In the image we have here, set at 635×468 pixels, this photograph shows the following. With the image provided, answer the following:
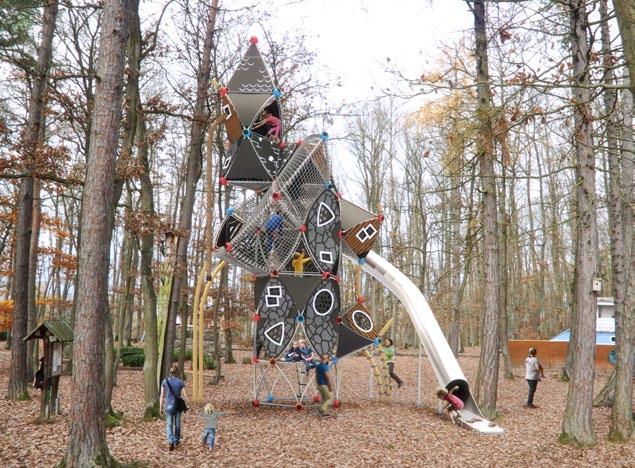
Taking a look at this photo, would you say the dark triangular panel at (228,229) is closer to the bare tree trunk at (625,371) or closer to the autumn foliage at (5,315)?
the bare tree trunk at (625,371)

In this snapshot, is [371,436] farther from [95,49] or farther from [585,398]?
[95,49]

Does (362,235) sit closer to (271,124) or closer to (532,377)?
(271,124)

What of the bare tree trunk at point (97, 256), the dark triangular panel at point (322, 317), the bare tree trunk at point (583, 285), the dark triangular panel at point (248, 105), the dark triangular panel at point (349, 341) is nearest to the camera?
the bare tree trunk at point (97, 256)

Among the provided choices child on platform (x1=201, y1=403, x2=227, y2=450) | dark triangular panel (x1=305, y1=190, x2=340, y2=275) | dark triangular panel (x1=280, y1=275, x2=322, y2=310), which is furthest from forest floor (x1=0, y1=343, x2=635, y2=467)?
dark triangular panel (x1=305, y1=190, x2=340, y2=275)

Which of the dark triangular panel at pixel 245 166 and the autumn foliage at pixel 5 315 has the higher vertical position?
the dark triangular panel at pixel 245 166

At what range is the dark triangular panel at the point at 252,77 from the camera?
45.5 feet

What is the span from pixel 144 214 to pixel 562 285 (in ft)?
107

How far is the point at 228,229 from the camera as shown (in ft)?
44.4

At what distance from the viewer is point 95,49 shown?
16547 millimetres

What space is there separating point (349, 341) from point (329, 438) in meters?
4.01

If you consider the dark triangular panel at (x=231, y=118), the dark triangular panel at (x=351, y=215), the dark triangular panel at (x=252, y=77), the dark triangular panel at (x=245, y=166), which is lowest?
the dark triangular panel at (x=351, y=215)

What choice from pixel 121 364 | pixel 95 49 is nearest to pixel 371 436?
pixel 95 49

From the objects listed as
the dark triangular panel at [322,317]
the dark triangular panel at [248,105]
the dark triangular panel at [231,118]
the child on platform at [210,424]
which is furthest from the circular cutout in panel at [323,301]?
the child on platform at [210,424]

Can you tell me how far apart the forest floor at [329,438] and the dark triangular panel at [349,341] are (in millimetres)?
1405
